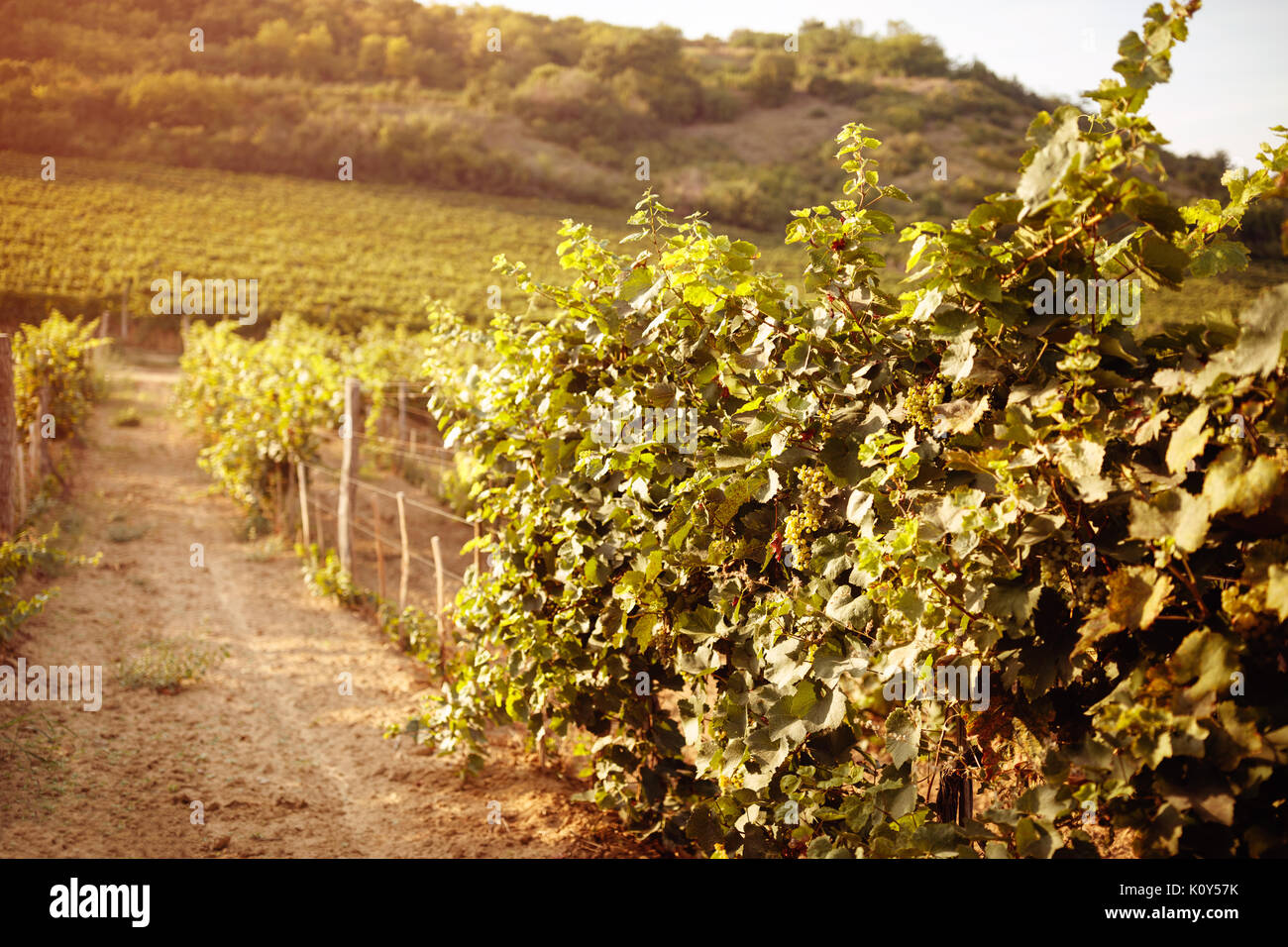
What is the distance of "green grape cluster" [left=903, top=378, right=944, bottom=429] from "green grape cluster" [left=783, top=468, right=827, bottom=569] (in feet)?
1.01

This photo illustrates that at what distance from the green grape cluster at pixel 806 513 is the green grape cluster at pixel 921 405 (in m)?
0.31

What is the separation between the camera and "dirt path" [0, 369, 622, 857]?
3.58 meters

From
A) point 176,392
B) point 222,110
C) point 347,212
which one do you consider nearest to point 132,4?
point 222,110

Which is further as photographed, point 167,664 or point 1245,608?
point 167,664

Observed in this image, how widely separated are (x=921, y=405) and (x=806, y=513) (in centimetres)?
42

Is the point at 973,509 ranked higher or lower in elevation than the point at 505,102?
lower

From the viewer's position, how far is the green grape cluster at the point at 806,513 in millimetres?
2082

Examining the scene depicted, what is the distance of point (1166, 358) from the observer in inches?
64.4

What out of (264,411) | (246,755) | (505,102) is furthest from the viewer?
(505,102)

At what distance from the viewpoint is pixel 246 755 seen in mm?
4438

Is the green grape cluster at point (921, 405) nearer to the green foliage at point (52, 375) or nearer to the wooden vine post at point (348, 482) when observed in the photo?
the wooden vine post at point (348, 482)
